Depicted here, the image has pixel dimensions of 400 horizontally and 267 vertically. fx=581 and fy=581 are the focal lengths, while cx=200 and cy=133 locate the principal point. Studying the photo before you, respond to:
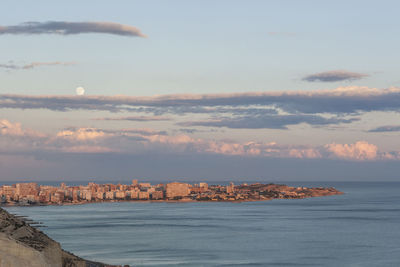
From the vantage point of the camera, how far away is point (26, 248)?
30.6 metres

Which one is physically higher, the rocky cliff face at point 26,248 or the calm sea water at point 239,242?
the rocky cliff face at point 26,248

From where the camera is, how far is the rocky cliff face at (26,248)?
29.7m

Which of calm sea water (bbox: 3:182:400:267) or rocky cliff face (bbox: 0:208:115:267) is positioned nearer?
rocky cliff face (bbox: 0:208:115:267)

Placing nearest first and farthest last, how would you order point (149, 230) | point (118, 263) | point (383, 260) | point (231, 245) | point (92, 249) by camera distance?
point (118, 263) → point (383, 260) → point (92, 249) → point (231, 245) → point (149, 230)

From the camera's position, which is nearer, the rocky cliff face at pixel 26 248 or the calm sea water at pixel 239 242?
the rocky cliff face at pixel 26 248

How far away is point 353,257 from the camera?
8031 cm

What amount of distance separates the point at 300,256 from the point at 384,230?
150 feet

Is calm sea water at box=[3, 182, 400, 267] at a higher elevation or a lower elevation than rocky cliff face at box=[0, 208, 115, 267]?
lower

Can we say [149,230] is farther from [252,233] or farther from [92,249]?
[92,249]

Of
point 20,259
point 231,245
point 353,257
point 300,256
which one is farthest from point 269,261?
point 20,259

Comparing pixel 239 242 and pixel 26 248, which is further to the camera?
pixel 239 242

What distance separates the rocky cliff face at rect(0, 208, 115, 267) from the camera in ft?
97.5

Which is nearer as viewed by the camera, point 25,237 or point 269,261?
point 25,237

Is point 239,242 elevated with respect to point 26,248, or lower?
lower
